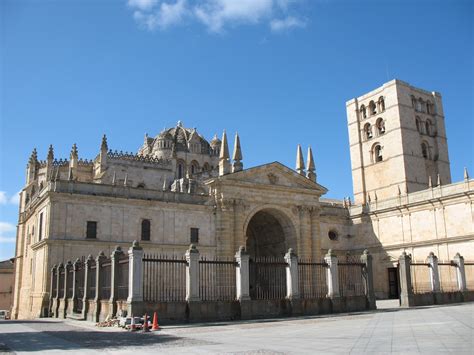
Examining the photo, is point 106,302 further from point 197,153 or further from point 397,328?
point 197,153

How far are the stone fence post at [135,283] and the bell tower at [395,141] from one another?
118 feet

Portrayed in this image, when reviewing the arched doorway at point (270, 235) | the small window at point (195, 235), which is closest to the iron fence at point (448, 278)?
the arched doorway at point (270, 235)

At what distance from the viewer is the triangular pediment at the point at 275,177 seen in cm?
3722

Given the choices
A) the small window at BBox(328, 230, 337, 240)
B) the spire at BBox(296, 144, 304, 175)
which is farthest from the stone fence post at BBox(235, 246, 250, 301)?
the small window at BBox(328, 230, 337, 240)

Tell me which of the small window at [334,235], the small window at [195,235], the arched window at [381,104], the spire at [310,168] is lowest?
the small window at [195,235]

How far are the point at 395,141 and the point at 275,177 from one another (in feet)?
64.1

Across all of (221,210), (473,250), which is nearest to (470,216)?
(473,250)

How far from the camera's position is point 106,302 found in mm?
21453

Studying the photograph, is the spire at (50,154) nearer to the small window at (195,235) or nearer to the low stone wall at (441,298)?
the small window at (195,235)

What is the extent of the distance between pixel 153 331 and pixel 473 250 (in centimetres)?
2669

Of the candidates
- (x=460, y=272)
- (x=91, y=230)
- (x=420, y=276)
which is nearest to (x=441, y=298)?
(x=460, y=272)

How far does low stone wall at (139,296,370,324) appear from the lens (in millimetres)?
20611

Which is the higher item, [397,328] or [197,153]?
[197,153]

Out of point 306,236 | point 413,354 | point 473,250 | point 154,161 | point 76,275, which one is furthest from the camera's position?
point 154,161
